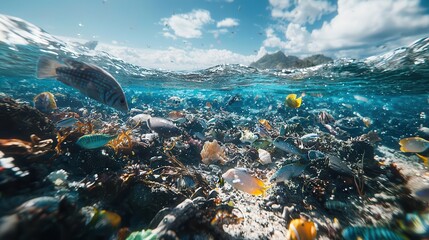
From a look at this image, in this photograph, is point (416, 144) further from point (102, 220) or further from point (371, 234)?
point (102, 220)

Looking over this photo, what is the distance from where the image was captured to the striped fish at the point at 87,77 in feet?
9.16

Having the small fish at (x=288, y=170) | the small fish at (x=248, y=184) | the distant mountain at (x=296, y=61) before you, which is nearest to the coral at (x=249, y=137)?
the small fish at (x=288, y=170)

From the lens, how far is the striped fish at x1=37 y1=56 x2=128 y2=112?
279 centimetres

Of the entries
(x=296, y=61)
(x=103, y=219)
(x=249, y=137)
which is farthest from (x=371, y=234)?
(x=296, y=61)

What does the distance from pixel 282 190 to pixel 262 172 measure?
5.98 feet

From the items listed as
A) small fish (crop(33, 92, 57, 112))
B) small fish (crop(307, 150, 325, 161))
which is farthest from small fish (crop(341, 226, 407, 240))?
small fish (crop(33, 92, 57, 112))

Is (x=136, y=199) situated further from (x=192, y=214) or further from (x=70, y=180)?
(x=70, y=180)

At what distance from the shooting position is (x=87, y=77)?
110 inches

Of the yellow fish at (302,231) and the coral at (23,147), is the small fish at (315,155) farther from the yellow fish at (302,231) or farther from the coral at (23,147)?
the coral at (23,147)

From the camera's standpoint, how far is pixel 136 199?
3.91 meters

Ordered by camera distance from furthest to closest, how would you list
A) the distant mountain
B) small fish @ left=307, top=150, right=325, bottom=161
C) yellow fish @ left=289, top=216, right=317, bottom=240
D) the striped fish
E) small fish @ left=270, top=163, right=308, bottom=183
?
the distant mountain
small fish @ left=307, top=150, right=325, bottom=161
small fish @ left=270, top=163, right=308, bottom=183
yellow fish @ left=289, top=216, right=317, bottom=240
the striped fish

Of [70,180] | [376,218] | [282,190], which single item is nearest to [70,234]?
[70,180]

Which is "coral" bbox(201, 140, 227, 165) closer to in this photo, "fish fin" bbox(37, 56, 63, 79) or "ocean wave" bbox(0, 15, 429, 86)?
"fish fin" bbox(37, 56, 63, 79)

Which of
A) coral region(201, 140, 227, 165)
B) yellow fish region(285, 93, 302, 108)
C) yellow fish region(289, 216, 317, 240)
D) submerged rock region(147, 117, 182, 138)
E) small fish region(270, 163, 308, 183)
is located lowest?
coral region(201, 140, 227, 165)
